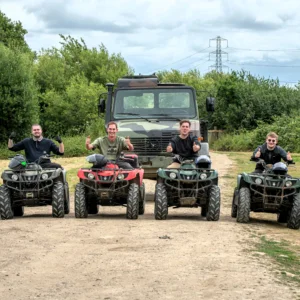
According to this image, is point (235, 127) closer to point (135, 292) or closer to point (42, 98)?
point (42, 98)

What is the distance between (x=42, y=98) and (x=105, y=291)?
4543 centimetres

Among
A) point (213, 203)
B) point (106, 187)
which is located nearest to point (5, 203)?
point (106, 187)

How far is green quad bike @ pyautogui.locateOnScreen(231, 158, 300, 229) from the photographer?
13922 millimetres

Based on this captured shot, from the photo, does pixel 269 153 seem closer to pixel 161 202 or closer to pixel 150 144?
pixel 161 202

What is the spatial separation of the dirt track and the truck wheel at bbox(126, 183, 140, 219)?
0.54 ft

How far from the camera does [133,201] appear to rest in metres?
14.2

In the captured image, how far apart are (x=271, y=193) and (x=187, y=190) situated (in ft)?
4.55

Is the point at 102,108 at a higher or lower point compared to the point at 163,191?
higher

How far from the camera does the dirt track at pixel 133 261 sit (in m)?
7.93

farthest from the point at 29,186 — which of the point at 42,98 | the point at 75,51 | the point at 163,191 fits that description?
the point at 75,51

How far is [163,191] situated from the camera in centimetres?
1412

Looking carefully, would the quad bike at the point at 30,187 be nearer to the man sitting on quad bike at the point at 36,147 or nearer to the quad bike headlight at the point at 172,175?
the man sitting on quad bike at the point at 36,147

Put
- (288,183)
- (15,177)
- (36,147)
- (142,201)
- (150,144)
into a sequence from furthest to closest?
(150,144)
(36,147)
(142,201)
(15,177)
(288,183)

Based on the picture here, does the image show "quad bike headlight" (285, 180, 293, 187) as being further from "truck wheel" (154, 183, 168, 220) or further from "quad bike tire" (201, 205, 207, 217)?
"truck wheel" (154, 183, 168, 220)
